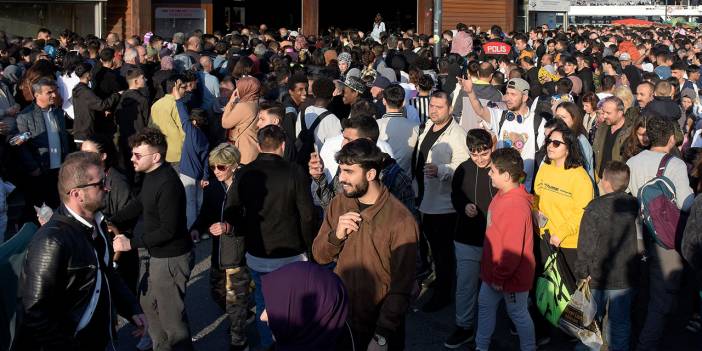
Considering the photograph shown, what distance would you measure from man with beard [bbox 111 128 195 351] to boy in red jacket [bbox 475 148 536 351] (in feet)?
6.94

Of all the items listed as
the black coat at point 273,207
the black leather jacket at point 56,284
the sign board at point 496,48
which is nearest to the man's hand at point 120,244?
the black coat at point 273,207

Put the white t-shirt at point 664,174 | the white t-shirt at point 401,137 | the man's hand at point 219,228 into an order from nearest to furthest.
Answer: the man's hand at point 219,228 → the white t-shirt at point 664,174 → the white t-shirt at point 401,137

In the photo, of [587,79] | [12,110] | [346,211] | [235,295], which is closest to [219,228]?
[235,295]

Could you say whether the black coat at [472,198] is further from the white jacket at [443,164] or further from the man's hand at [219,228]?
the man's hand at [219,228]

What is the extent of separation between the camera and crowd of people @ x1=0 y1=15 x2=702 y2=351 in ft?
14.4

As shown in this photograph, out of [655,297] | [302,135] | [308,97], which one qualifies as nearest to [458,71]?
[308,97]

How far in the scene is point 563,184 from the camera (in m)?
6.51

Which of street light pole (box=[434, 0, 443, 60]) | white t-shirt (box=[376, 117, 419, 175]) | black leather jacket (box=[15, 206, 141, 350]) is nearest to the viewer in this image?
black leather jacket (box=[15, 206, 141, 350])

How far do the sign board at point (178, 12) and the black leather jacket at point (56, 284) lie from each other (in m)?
19.8

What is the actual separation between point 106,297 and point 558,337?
12.8 feet

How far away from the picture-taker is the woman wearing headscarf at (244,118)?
8.48 meters

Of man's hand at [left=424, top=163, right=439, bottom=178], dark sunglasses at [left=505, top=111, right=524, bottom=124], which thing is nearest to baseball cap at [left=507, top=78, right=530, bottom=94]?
dark sunglasses at [left=505, top=111, right=524, bottom=124]

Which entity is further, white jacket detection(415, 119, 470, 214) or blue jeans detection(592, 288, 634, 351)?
white jacket detection(415, 119, 470, 214)

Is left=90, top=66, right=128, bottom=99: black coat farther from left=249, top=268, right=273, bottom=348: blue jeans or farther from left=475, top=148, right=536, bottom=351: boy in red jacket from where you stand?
left=475, top=148, right=536, bottom=351: boy in red jacket
